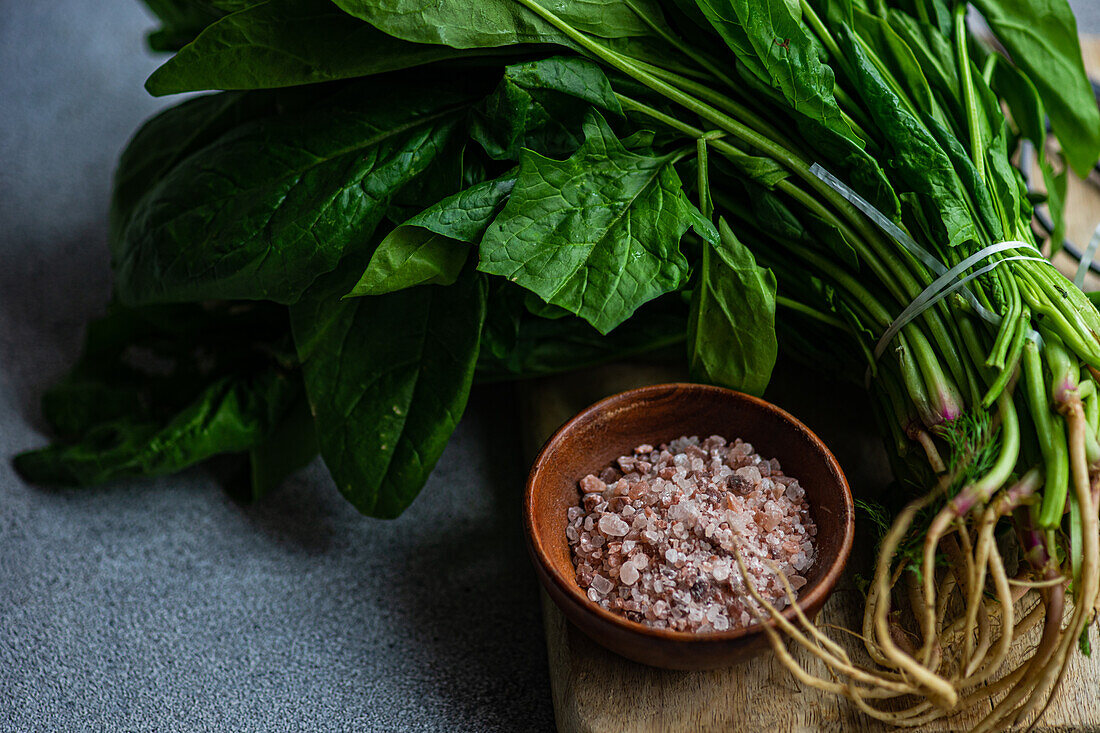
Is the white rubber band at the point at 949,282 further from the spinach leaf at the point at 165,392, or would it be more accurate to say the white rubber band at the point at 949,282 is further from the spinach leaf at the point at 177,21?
the spinach leaf at the point at 177,21

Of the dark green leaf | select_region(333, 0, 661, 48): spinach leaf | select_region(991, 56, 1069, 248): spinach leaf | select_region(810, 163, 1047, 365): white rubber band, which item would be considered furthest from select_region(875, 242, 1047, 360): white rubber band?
the dark green leaf

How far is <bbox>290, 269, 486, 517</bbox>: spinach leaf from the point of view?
36.7 inches

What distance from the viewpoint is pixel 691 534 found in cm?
80

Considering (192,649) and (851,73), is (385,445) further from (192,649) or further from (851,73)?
(851,73)

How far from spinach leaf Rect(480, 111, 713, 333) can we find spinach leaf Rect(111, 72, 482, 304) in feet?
0.48

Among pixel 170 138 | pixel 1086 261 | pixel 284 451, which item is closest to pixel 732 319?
pixel 1086 261

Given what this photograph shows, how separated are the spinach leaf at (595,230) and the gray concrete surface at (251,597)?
383mm

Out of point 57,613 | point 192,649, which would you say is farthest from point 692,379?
point 57,613

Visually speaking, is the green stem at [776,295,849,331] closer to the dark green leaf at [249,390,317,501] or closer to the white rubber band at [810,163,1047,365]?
the white rubber band at [810,163,1047,365]

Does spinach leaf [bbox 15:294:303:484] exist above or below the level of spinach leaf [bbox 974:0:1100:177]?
below

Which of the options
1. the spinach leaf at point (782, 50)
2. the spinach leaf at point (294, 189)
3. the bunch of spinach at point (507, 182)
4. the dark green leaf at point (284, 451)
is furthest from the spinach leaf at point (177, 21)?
the spinach leaf at point (782, 50)

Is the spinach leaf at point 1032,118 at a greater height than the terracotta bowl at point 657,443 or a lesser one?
greater

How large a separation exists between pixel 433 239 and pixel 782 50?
1.18 ft

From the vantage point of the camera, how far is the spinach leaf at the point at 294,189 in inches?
34.1
